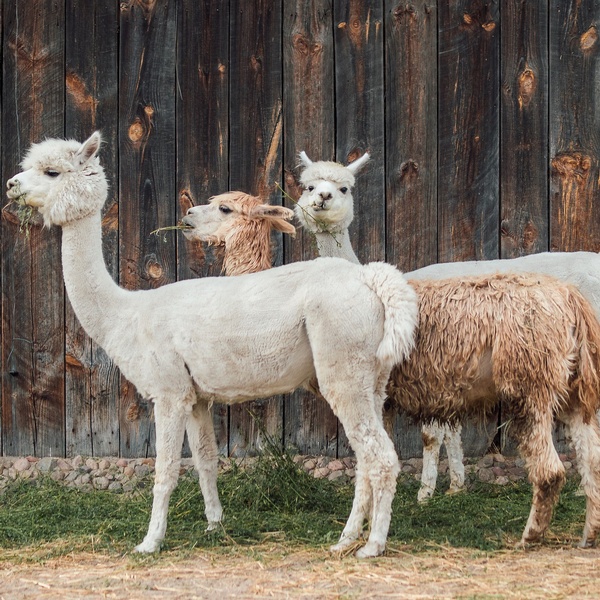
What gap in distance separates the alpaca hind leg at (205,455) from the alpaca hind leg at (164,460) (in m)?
0.35

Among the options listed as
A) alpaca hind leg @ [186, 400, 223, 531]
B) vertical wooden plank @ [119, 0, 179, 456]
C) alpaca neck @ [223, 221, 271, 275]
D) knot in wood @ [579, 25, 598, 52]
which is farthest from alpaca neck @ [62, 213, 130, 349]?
knot in wood @ [579, 25, 598, 52]

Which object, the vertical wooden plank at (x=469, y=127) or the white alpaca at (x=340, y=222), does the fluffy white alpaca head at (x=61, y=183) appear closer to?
the white alpaca at (x=340, y=222)

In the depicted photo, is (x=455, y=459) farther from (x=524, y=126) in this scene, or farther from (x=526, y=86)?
(x=526, y=86)

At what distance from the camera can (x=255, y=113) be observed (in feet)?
24.9

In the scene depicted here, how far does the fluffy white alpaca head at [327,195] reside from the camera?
23.0ft

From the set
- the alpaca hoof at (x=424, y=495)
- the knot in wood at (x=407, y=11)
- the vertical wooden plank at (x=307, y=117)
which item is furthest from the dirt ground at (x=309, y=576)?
the knot in wood at (x=407, y=11)

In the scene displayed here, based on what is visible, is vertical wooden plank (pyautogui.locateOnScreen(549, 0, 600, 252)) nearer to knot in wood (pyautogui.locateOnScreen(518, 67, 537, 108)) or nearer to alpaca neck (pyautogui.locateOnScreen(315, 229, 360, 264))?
knot in wood (pyautogui.locateOnScreen(518, 67, 537, 108))

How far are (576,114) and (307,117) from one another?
2015 millimetres

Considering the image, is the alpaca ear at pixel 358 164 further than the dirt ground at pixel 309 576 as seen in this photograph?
Yes

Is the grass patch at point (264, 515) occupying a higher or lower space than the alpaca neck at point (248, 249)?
lower

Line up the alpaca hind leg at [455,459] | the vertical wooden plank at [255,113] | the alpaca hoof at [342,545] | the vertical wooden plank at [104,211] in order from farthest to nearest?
the vertical wooden plank at [104,211] < the vertical wooden plank at [255,113] < the alpaca hind leg at [455,459] < the alpaca hoof at [342,545]

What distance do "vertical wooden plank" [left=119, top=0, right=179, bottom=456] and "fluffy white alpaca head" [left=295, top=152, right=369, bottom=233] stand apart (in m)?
1.10

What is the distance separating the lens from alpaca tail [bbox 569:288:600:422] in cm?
550

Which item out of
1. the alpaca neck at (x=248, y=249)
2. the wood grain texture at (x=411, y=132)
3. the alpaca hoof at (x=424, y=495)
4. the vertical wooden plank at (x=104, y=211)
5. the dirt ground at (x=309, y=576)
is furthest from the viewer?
the vertical wooden plank at (x=104, y=211)
